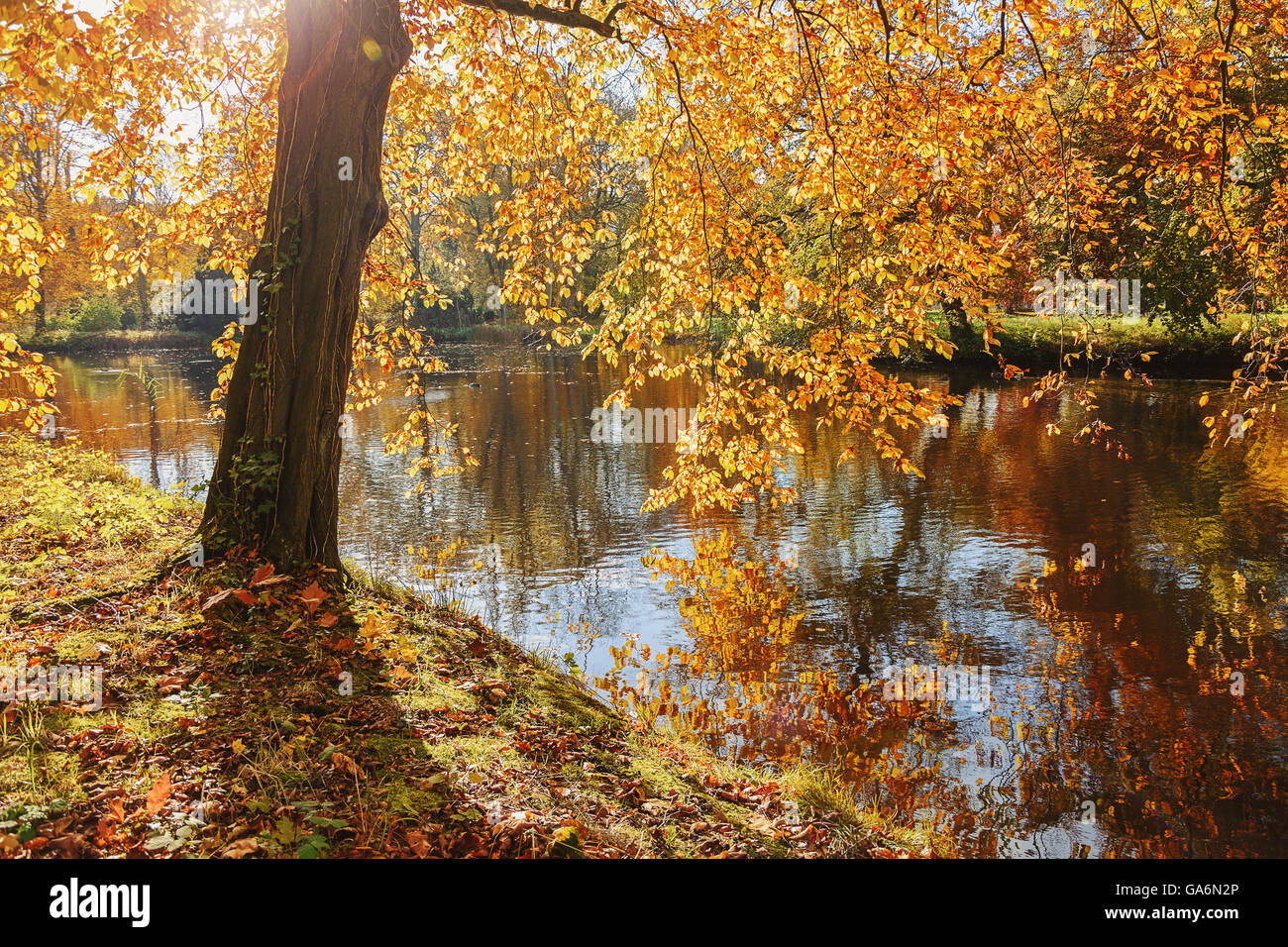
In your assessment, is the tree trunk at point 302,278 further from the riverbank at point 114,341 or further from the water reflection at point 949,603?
the riverbank at point 114,341

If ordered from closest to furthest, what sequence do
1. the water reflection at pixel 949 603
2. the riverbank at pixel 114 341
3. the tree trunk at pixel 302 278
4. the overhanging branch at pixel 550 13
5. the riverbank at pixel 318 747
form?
1. the riverbank at pixel 318 747
2. the water reflection at pixel 949 603
3. the tree trunk at pixel 302 278
4. the overhanging branch at pixel 550 13
5. the riverbank at pixel 114 341

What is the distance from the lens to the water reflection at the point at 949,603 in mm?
5945

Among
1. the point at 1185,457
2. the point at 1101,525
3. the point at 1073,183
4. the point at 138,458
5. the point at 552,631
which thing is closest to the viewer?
the point at 1073,183

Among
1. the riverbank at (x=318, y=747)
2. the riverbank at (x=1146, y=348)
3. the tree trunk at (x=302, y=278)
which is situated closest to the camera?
the riverbank at (x=318, y=747)

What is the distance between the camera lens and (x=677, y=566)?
11.1m

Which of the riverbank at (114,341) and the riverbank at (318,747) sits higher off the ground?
the riverbank at (114,341)

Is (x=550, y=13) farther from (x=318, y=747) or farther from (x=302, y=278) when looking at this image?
(x=318, y=747)

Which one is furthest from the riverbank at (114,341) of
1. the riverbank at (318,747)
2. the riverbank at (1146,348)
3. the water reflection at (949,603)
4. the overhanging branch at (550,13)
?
the riverbank at (318,747)

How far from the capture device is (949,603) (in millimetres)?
9656

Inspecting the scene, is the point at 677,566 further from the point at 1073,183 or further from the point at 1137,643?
the point at 1073,183

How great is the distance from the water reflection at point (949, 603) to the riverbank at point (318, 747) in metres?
1.17
